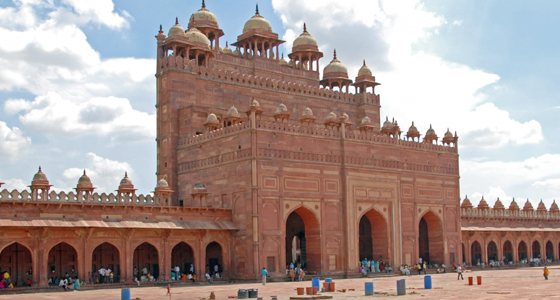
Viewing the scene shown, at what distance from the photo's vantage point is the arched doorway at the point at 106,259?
1101 inches

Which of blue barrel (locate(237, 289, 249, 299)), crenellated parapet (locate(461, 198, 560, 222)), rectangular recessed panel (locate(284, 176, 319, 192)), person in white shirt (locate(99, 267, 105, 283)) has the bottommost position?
blue barrel (locate(237, 289, 249, 299))

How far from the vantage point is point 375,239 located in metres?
35.7

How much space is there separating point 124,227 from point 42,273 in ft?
10.9

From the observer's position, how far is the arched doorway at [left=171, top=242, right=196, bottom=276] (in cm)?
3061

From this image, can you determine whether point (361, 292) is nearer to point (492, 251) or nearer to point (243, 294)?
point (243, 294)

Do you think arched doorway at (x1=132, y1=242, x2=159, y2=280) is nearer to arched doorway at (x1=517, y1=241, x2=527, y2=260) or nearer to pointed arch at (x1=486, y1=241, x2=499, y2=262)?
pointed arch at (x1=486, y1=241, x2=499, y2=262)

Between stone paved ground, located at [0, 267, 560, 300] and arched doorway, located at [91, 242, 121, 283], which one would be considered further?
arched doorway, located at [91, 242, 121, 283]

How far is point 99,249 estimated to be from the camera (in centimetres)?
2817

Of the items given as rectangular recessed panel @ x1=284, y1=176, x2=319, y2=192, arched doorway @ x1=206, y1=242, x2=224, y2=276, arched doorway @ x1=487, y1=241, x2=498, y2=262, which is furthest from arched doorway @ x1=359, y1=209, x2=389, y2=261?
arched doorway @ x1=487, y1=241, x2=498, y2=262

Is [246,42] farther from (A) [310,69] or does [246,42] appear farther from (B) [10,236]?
(B) [10,236]

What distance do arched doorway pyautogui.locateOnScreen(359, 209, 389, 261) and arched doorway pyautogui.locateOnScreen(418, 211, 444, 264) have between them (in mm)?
3585

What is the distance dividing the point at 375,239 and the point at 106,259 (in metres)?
13.7

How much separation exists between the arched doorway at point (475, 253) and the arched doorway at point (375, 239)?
11.0 metres

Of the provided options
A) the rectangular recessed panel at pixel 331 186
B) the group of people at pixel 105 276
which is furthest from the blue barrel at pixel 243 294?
the rectangular recessed panel at pixel 331 186
